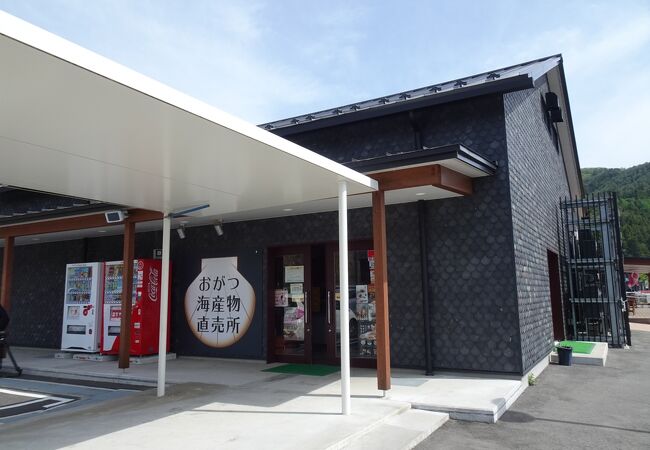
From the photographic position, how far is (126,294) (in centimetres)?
798

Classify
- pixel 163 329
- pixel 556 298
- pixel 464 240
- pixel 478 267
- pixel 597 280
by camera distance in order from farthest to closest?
1. pixel 597 280
2. pixel 556 298
3. pixel 464 240
4. pixel 478 267
5. pixel 163 329

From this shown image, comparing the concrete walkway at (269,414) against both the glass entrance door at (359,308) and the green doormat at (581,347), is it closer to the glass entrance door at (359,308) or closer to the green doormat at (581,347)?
the glass entrance door at (359,308)

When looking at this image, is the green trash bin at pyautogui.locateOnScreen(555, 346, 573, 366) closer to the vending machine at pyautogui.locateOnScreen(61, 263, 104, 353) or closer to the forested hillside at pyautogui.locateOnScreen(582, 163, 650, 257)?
the vending machine at pyautogui.locateOnScreen(61, 263, 104, 353)

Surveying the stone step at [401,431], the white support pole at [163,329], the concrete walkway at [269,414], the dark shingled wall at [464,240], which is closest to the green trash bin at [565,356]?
the dark shingled wall at [464,240]

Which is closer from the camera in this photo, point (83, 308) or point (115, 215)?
point (115, 215)

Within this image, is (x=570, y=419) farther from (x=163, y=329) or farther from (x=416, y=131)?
(x=163, y=329)

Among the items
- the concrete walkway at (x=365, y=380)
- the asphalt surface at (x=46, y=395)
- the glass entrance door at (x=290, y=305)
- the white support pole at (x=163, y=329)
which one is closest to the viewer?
the concrete walkway at (x=365, y=380)

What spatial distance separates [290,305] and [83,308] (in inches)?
176

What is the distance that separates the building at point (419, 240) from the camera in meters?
6.42

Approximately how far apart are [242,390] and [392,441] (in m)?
2.60

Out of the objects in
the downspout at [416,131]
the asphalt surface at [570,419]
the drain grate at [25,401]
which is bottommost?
the asphalt surface at [570,419]

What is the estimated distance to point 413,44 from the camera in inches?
290

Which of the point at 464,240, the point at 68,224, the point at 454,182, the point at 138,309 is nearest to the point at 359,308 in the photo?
the point at 464,240

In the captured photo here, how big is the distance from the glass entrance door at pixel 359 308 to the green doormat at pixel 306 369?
0.27 meters
